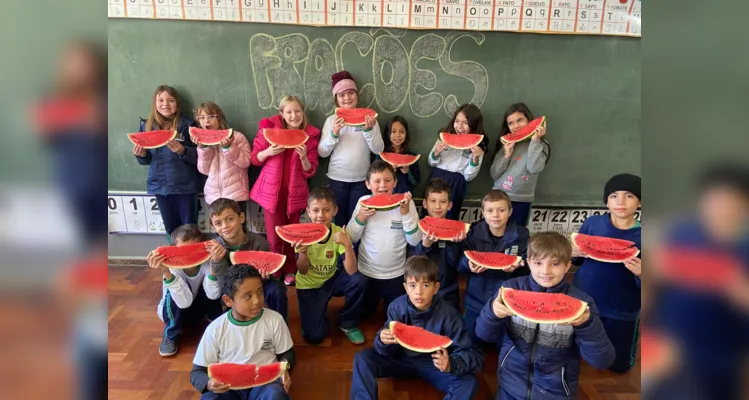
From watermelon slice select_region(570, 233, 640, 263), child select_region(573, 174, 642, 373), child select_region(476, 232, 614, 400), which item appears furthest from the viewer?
child select_region(573, 174, 642, 373)

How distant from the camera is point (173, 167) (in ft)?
12.6

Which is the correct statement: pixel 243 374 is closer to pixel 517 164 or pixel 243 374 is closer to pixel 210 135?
pixel 210 135

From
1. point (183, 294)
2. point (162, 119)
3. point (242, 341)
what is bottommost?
point (242, 341)

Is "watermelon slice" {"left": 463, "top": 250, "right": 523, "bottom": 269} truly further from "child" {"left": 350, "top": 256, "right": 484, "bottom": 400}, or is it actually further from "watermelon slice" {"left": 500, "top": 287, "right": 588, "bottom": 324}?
"watermelon slice" {"left": 500, "top": 287, "right": 588, "bottom": 324}

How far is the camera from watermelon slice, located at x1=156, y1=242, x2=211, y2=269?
2.78 metres

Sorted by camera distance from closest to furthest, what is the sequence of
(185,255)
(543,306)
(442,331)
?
(543,306), (442,331), (185,255)

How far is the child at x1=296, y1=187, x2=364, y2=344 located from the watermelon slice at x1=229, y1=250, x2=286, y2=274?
0.80 feet

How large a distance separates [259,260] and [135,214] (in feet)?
6.89

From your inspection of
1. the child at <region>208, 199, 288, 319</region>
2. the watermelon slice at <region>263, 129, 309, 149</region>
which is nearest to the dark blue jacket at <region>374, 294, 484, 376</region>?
the child at <region>208, 199, 288, 319</region>

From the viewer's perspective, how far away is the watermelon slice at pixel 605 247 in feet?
8.87

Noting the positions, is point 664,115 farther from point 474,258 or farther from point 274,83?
point 274,83

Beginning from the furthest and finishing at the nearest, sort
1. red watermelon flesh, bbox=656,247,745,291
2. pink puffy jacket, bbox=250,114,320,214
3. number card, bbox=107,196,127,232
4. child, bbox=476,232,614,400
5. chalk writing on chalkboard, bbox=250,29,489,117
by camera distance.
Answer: number card, bbox=107,196,127,232, chalk writing on chalkboard, bbox=250,29,489,117, pink puffy jacket, bbox=250,114,320,214, child, bbox=476,232,614,400, red watermelon flesh, bbox=656,247,745,291

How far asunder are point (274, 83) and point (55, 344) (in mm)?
3745

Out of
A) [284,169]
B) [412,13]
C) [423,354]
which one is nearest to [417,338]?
[423,354]
